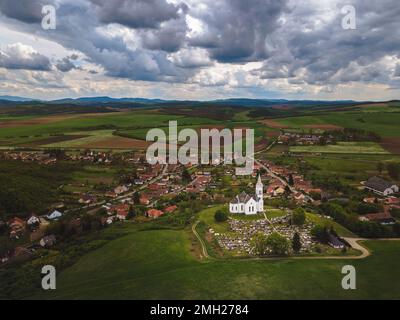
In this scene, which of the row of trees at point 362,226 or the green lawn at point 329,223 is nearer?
the row of trees at point 362,226

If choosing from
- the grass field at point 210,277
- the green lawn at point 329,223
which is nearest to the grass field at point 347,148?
the green lawn at point 329,223

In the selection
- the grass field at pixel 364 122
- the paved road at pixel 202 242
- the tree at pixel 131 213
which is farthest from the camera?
the grass field at pixel 364 122

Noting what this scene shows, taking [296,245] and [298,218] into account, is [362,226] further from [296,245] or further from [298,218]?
[296,245]

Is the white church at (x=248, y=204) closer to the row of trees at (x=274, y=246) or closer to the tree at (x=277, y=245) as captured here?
the row of trees at (x=274, y=246)

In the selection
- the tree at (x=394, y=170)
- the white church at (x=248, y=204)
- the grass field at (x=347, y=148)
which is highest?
the grass field at (x=347, y=148)
